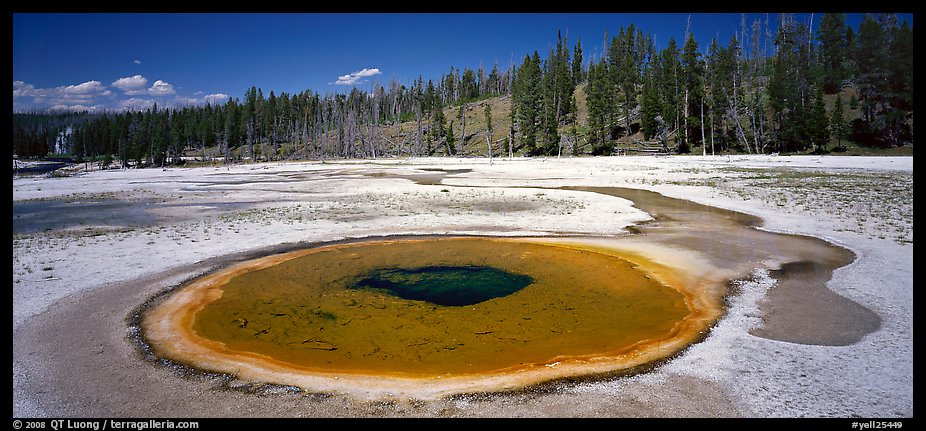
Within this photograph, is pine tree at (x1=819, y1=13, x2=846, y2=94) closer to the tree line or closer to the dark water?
the tree line

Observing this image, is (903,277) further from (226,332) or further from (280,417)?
(226,332)

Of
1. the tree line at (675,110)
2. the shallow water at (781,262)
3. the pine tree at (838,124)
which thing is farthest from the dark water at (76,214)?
the pine tree at (838,124)

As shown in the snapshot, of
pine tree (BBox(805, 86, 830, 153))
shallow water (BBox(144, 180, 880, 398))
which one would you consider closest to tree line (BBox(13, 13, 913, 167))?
pine tree (BBox(805, 86, 830, 153))

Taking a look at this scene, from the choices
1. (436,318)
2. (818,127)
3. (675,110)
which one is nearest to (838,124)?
(818,127)

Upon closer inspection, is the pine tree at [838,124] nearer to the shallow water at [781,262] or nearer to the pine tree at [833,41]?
the pine tree at [833,41]

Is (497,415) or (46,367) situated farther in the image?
(46,367)

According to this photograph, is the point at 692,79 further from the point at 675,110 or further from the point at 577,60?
the point at 577,60
